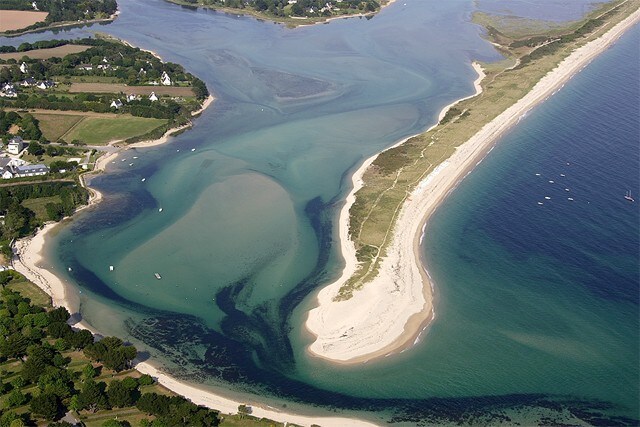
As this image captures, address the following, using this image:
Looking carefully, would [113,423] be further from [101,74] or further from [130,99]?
[101,74]

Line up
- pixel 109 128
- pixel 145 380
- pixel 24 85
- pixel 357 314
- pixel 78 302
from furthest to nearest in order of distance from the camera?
pixel 24 85 → pixel 109 128 → pixel 78 302 → pixel 357 314 → pixel 145 380

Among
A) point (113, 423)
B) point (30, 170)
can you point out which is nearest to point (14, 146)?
point (30, 170)

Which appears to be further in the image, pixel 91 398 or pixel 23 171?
pixel 23 171

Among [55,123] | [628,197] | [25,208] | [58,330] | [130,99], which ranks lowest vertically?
[25,208]

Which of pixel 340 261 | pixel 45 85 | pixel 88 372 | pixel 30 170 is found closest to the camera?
pixel 88 372

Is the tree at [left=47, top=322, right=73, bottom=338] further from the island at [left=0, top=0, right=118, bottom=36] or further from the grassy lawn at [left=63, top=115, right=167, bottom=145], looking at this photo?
the island at [left=0, top=0, right=118, bottom=36]

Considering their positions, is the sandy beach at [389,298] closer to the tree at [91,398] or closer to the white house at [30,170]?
the tree at [91,398]

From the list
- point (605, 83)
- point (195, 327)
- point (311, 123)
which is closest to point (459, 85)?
point (605, 83)
